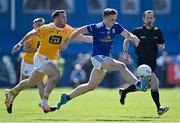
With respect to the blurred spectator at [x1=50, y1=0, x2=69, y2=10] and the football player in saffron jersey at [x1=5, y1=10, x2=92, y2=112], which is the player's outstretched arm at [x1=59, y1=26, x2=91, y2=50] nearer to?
the football player in saffron jersey at [x1=5, y1=10, x2=92, y2=112]

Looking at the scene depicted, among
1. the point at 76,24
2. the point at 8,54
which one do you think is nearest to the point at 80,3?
the point at 76,24

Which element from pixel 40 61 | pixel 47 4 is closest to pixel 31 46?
pixel 40 61

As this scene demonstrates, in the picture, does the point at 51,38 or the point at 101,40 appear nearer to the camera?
the point at 101,40

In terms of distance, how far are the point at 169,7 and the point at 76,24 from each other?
6.92 metres

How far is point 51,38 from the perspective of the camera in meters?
18.9

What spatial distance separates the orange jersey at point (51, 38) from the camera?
61.9 ft

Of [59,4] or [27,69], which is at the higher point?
[27,69]

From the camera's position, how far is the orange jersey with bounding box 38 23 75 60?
1888cm

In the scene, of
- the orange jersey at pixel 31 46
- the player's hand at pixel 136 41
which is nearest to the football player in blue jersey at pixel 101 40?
the player's hand at pixel 136 41

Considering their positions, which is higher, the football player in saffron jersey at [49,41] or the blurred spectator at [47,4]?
the football player in saffron jersey at [49,41]

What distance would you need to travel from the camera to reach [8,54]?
42.6 meters

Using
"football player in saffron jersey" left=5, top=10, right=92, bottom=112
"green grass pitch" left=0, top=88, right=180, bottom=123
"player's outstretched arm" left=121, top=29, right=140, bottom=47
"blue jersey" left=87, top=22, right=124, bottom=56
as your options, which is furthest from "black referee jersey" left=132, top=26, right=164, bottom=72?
"football player in saffron jersey" left=5, top=10, right=92, bottom=112

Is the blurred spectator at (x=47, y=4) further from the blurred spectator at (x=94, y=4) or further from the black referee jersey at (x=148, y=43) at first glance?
the black referee jersey at (x=148, y=43)

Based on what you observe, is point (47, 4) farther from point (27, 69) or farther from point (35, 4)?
point (27, 69)
